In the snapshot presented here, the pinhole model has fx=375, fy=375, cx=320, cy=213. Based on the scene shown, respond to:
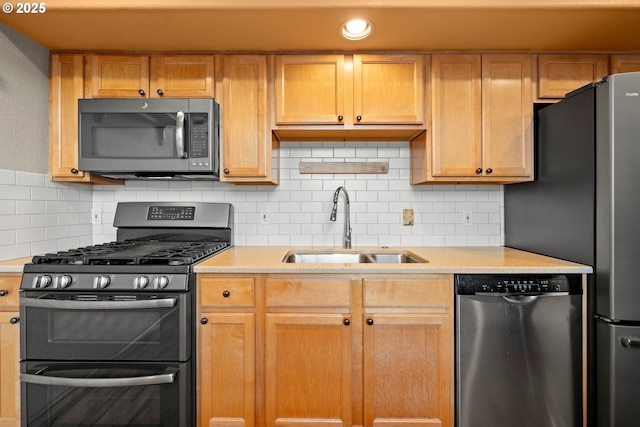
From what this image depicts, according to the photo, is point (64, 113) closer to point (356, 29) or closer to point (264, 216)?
point (264, 216)

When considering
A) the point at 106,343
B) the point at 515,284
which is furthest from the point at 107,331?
the point at 515,284

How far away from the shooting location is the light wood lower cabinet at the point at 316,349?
1.77 meters

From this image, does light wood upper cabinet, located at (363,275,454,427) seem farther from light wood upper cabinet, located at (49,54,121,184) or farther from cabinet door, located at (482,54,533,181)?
light wood upper cabinet, located at (49,54,121,184)

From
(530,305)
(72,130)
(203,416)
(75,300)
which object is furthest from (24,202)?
(530,305)

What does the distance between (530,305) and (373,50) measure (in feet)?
5.14

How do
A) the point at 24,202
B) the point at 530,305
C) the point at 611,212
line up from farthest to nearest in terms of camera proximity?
the point at 24,202
the point at 530,305
the point at 611,212

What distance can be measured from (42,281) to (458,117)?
2.28 metres

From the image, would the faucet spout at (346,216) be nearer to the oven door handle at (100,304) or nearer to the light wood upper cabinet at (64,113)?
the oven door handle at (100,304)

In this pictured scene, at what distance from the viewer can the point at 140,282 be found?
1717 millimetres

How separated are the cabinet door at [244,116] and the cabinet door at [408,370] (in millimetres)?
1088

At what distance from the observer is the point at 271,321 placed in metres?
1.79

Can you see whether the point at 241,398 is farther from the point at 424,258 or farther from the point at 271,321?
the point at 424,258

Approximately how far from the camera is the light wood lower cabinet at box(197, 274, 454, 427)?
69.7 inches

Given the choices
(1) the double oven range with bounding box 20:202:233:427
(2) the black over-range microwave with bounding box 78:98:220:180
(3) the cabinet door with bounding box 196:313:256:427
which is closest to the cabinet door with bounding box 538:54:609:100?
(2) the black over-range microwave with bounding box 78:98:220:180
